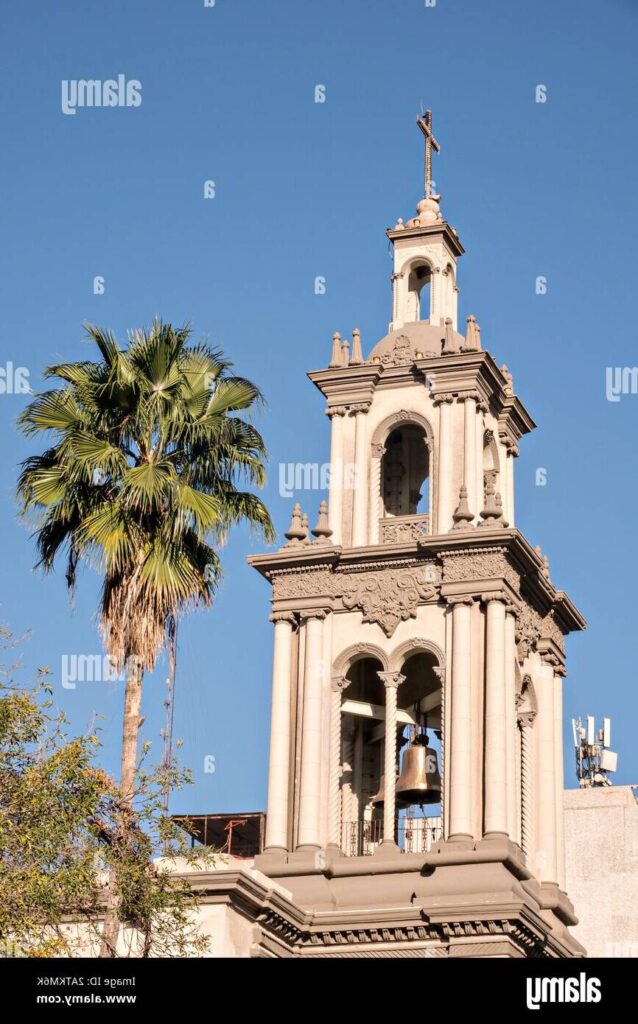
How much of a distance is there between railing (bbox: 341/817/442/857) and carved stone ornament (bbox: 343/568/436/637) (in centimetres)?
435

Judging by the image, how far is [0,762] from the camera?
99.0ft

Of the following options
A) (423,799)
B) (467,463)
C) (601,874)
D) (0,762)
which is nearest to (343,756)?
(423,799)

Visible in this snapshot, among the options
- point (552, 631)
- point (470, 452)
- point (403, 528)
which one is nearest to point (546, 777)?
point (552, 631)

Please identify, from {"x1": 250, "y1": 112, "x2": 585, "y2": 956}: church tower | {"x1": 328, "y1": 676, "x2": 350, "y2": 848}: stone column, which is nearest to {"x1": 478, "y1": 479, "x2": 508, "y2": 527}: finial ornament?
{"x1": 250, "y1": 112, "x2": 585, "y2": 956}: church tower

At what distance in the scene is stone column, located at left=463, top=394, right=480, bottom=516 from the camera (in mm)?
46312

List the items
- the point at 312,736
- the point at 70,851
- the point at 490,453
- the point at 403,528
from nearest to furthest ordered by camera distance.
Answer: the point at 70,851, the point at 312,736, the point at 403,528, the point at 490,453

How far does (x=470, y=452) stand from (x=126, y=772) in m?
16.5

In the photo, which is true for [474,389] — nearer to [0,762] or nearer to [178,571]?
[178,571]

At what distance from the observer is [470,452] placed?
4669cm

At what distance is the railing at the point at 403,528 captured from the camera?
4644 centimetres

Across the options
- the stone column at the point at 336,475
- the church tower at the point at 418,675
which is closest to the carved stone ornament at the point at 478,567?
the church tower at the point at 418,675

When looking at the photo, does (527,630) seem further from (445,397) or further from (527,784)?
(445,397)

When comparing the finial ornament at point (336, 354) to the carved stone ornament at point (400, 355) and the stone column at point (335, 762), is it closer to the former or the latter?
the carved stone ornament at point (400, 355)
